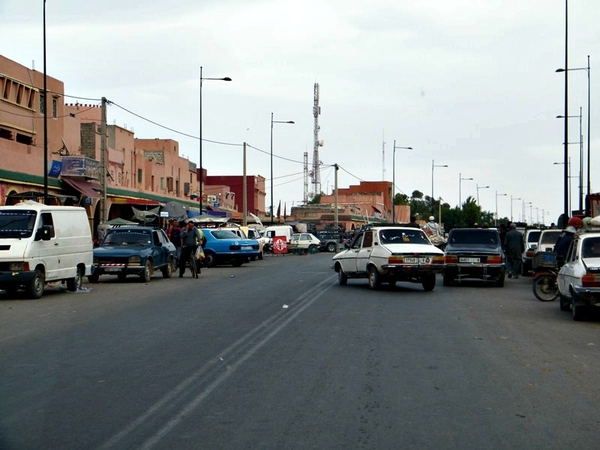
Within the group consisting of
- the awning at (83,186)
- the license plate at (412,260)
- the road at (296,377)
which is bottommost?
the road at (296,377)

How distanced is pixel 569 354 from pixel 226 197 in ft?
276

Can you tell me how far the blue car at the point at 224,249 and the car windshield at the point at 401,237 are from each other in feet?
52.0

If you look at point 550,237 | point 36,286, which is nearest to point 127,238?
point 36,286

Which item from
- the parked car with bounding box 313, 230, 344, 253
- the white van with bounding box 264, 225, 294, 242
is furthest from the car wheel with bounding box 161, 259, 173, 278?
the parked car with bounding box 313, 230, 344, 253

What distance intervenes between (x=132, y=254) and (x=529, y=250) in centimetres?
1626

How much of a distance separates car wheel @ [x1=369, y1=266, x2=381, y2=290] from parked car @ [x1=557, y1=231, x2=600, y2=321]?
6084mm

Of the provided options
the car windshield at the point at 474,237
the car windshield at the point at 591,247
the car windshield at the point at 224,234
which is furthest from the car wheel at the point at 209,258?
the car windshield at the point at 591,247

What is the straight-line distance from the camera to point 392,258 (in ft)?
70.0

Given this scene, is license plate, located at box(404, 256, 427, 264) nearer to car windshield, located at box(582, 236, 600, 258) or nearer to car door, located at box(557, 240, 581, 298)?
car door, located at box(557, 240, 581, 298)

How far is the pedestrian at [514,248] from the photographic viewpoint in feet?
93.3

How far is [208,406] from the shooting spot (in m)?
7.63

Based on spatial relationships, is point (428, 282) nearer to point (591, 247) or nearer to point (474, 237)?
point (474, 237)

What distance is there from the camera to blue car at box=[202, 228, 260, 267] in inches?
1479

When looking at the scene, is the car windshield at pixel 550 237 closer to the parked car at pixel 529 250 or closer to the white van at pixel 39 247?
the parked car at pixel 529 250
